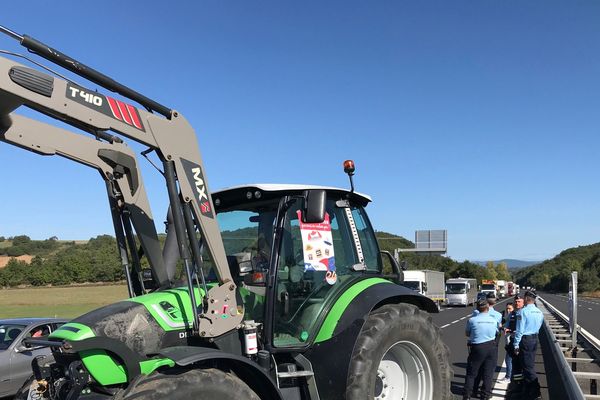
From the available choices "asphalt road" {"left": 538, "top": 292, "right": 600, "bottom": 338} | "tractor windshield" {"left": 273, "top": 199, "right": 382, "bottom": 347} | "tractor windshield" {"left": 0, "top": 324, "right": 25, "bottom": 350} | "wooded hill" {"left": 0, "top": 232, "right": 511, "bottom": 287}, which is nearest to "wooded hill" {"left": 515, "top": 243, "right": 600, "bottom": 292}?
"asphalt road" {"left": 538, "top": 292, "right": 600, "bottom": 338}

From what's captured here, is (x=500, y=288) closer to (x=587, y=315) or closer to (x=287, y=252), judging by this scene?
(x=587, y=315)

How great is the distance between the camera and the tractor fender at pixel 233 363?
3.34 metres

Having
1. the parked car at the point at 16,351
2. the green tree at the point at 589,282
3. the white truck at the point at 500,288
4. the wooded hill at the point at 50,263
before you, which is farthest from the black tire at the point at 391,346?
the green tree at the point at 589,282

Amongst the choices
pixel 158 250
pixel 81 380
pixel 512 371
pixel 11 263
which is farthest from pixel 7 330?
pixel 11 263

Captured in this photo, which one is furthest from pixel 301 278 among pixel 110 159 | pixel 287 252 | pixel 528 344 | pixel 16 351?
pixel 16 351

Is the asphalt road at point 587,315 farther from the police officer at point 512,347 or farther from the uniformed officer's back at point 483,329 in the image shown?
the uniformed officer's back at point 483,329

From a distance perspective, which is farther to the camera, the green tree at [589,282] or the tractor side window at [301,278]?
the green tree at [589,282]

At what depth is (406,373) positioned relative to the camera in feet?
16.7

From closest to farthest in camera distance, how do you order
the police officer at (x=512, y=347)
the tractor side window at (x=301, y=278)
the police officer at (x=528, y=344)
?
1. the tractor side window at (x=301, y=278)
2. the police officer at (x=528, y=344)
3. the police officer at (x=512, y=347)

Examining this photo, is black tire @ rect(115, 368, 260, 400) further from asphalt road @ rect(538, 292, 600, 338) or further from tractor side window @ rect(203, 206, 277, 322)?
asphalt road @ rect(538, 292, 600, 338)

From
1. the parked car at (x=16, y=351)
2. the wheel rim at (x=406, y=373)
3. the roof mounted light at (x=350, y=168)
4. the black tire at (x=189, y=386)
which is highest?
the roof mounted light at (x=350, y=168)

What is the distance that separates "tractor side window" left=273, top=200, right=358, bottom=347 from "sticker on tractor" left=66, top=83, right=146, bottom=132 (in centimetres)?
150

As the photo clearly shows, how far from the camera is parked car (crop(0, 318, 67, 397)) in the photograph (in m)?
8.25

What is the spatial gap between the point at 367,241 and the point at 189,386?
257 centimetres
